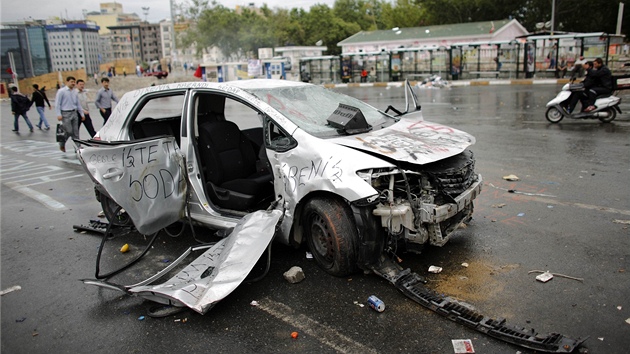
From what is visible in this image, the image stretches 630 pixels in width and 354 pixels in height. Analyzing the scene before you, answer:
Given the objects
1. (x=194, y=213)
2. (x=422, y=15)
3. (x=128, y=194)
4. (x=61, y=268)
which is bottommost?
(x=61, y=268)

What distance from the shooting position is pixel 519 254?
464cm

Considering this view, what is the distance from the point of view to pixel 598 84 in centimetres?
1229

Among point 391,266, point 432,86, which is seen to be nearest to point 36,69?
point 432,86

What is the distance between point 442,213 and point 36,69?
65725 mm

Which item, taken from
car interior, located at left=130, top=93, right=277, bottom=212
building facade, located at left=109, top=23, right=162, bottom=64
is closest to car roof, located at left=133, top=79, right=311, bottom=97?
car interior, located at left=130, top=93, right=277, bottom=212

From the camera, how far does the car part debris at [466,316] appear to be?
3.12 meters

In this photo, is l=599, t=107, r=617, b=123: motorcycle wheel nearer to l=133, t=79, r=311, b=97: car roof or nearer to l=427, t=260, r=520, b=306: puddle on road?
l=427, t=260, r=520, b=306: puddle on road

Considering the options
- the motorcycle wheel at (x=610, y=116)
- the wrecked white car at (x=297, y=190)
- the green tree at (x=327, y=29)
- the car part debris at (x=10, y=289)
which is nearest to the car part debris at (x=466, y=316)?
the wrecked white car at (x=297, y=190)

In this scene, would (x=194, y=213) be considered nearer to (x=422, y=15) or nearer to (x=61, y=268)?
(x=61, y=268)

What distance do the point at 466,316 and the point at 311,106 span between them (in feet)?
8.83

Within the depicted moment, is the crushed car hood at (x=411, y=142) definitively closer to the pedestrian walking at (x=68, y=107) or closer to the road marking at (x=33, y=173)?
the road marking at (x=33, y=173)

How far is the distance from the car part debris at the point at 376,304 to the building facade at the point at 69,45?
6766 centimetres

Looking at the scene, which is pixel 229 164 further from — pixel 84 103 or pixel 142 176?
pixel 84 103

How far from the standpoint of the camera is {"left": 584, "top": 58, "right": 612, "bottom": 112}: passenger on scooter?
39.9 feet
